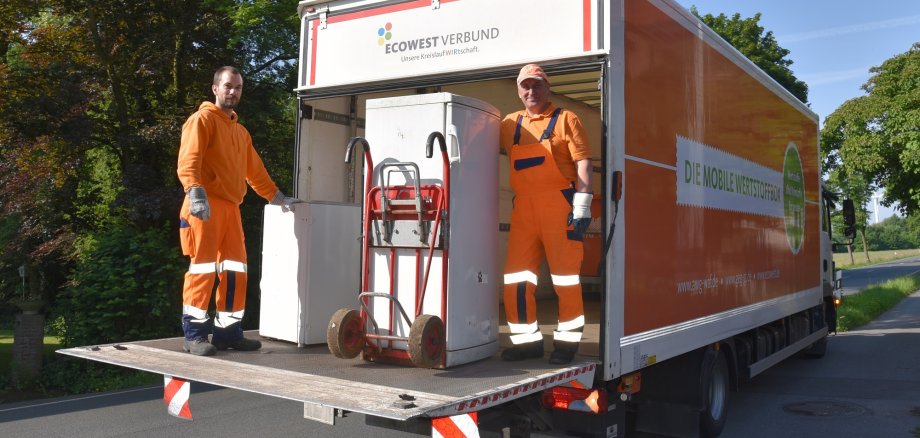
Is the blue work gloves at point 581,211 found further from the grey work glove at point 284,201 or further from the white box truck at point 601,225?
the grey work glove at point 284,201

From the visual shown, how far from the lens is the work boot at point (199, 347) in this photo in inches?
187

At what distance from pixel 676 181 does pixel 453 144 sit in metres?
1.76

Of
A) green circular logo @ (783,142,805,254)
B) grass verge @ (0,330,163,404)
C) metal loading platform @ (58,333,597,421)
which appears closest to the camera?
metal loading platform @ (58,333,597,421)

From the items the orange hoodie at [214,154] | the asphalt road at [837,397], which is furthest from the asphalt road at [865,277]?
the orange hoodie at [214,154]

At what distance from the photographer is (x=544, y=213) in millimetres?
4594

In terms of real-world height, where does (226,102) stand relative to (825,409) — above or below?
above

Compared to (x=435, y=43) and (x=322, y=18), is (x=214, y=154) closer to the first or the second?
(x=322, y=18)

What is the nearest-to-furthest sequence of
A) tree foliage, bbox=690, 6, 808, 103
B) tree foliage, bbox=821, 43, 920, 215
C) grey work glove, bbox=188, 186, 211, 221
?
grey work glove, bbox=188, 186, 211, 221
tree foliage, bbox=821, 43, 920, 215
tree foliage, bbox=690, 6, 808, 103

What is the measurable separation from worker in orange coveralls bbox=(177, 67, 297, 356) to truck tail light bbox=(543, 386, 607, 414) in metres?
2.00

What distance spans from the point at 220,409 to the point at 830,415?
19.7ft

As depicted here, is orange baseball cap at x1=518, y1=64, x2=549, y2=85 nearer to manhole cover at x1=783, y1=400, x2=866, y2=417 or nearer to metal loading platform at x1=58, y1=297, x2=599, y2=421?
metal loading platform at x1=58, y1=297, x2=599, y2=421

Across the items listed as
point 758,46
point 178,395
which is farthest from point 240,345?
point 758,46

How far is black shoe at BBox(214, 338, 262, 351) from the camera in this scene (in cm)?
505

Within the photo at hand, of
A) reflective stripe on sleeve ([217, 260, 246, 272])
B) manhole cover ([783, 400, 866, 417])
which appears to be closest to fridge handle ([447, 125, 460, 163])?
reflective stripe on sleeve ([217, 260, 246, 272])
